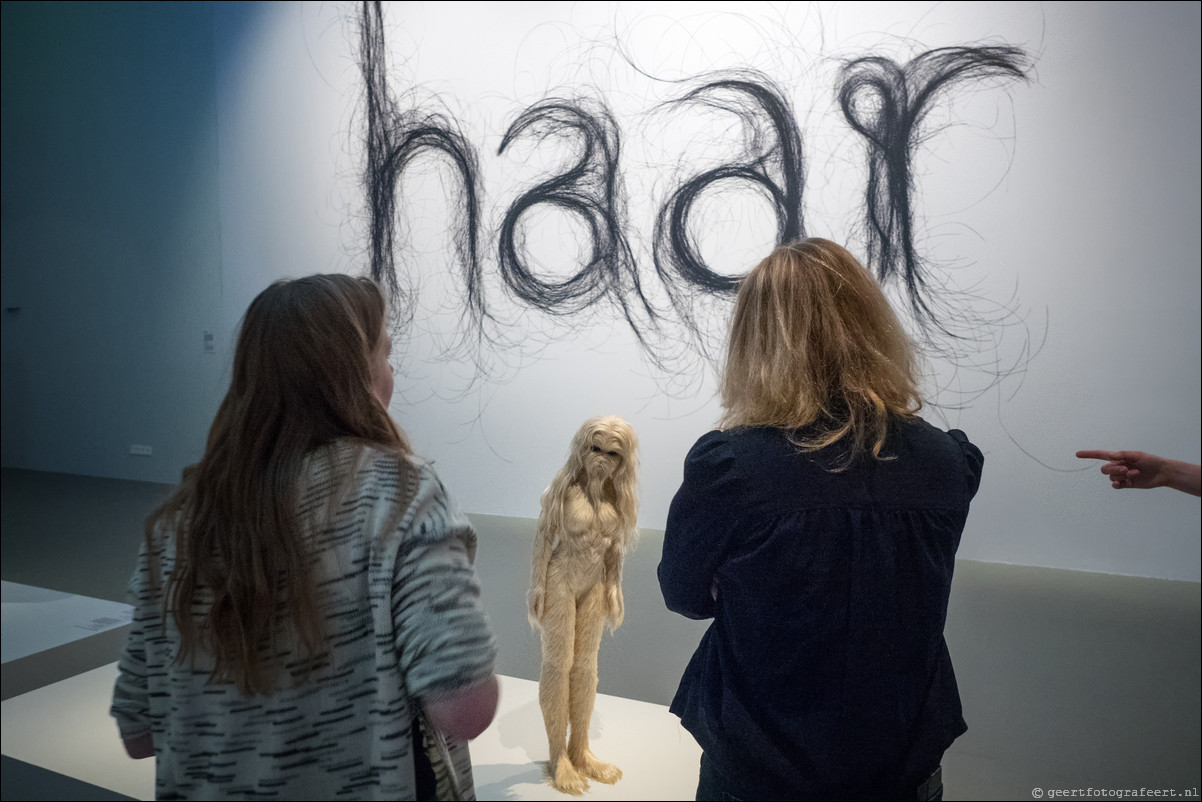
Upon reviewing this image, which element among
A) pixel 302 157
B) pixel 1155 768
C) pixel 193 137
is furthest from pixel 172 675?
pixel 193 137

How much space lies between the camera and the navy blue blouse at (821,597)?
139 centimetres

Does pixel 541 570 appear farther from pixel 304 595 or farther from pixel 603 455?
pixel 304 595

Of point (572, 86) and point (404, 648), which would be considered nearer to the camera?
point (404, 648)

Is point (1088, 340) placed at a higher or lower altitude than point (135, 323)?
higher

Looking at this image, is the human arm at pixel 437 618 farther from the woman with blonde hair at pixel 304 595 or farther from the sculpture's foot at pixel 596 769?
the sculpture's foot at pixel 596 769

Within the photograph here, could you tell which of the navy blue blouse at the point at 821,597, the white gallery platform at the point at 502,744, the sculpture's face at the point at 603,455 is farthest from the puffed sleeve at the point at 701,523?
the white gallery platform at the point at 502,744

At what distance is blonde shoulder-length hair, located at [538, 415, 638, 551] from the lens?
2.55 metres

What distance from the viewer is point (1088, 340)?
13.3 feet

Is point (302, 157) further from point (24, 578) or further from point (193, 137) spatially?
point (24, 578)

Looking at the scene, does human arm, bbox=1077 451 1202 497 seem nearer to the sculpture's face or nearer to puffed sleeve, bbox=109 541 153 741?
the sculpture's face

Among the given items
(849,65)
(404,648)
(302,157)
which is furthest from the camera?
(302,157)

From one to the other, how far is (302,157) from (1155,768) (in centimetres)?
574

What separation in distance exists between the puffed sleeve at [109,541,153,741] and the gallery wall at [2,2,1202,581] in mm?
3545

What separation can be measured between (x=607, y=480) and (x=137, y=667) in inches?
56.8
